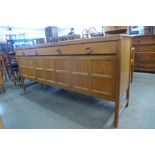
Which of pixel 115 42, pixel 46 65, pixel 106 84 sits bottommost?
pixel 106 84

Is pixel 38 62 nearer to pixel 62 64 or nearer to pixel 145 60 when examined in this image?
pixel 62 64

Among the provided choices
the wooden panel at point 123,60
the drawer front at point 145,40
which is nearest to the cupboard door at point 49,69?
the wooden panel at point 123,60

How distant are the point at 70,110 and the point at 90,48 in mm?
853

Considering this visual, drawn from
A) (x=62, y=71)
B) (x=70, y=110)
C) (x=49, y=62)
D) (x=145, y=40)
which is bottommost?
(x=70, y=110)

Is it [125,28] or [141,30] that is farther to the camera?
[141,30]

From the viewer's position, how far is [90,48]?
1.31 m

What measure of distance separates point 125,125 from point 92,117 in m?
0.36

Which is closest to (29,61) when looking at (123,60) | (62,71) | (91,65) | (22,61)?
(22,61)

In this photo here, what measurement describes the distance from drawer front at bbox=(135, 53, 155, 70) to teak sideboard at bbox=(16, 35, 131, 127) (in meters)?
2.04

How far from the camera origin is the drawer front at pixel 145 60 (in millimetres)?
3238

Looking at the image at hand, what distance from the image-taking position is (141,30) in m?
4.26

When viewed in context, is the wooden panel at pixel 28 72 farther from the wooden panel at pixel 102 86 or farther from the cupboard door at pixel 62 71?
the wooden panel at pixel 102 86
